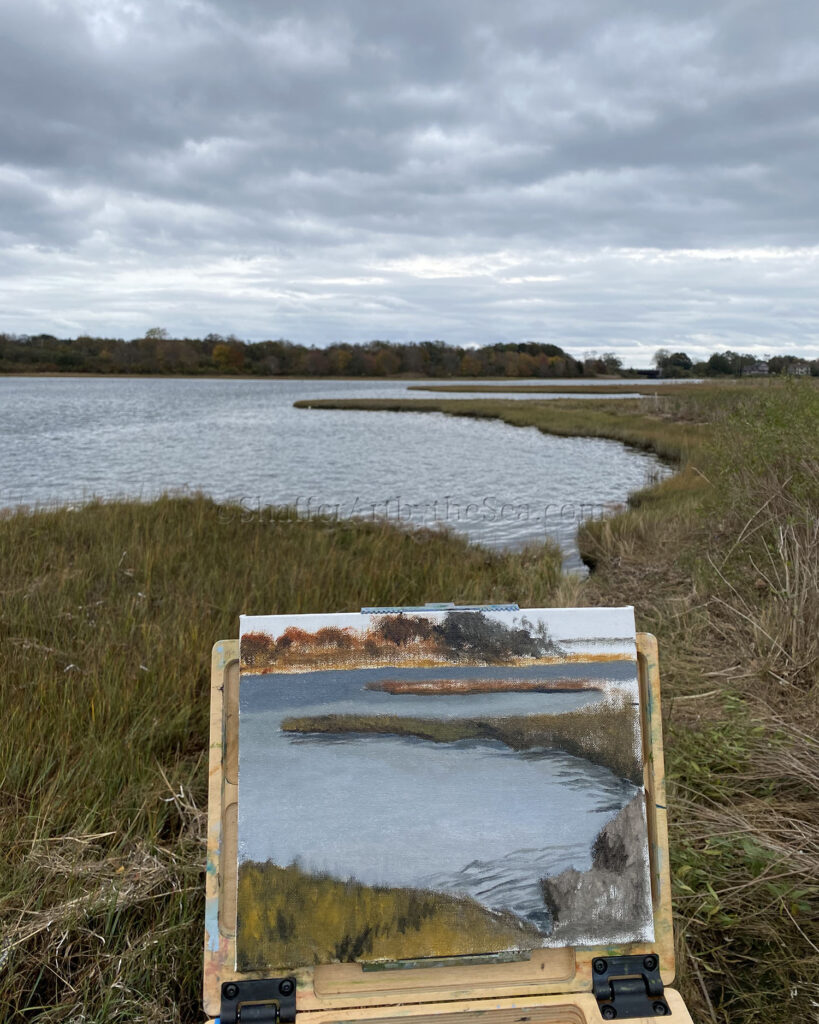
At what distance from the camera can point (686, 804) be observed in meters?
3.14

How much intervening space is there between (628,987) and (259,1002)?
804 mm

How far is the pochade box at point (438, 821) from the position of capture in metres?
Answer: 1.51

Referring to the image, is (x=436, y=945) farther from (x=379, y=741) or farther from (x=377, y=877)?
(x=379, y=741)

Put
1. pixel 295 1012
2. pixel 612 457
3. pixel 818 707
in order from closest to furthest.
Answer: pixel 295 1012, pixel 818 707, pixel 612 457

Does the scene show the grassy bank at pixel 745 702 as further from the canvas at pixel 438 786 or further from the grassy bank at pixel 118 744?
the grassy bank at pixel 118 744

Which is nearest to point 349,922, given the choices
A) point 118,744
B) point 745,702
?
point 118,744

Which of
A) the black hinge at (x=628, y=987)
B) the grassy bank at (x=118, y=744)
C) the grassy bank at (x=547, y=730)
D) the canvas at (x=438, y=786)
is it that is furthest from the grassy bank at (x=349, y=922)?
the grassy bank at (x=118, y=744)

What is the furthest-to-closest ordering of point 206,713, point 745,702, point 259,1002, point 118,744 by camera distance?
point 745,702, point 206,713, point 118,744, point 259,1002

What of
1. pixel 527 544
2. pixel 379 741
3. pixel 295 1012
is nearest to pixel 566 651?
pixel 379 741

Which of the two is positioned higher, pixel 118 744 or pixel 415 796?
pixel 415 796

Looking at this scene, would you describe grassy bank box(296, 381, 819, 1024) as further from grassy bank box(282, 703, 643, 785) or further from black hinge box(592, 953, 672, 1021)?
grassy bank box(282, 703, 643, 785)

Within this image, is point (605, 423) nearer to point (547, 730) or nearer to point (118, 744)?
point (118, 744)

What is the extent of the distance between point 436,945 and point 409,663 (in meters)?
0.60

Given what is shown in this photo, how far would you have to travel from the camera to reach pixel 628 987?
155cm
